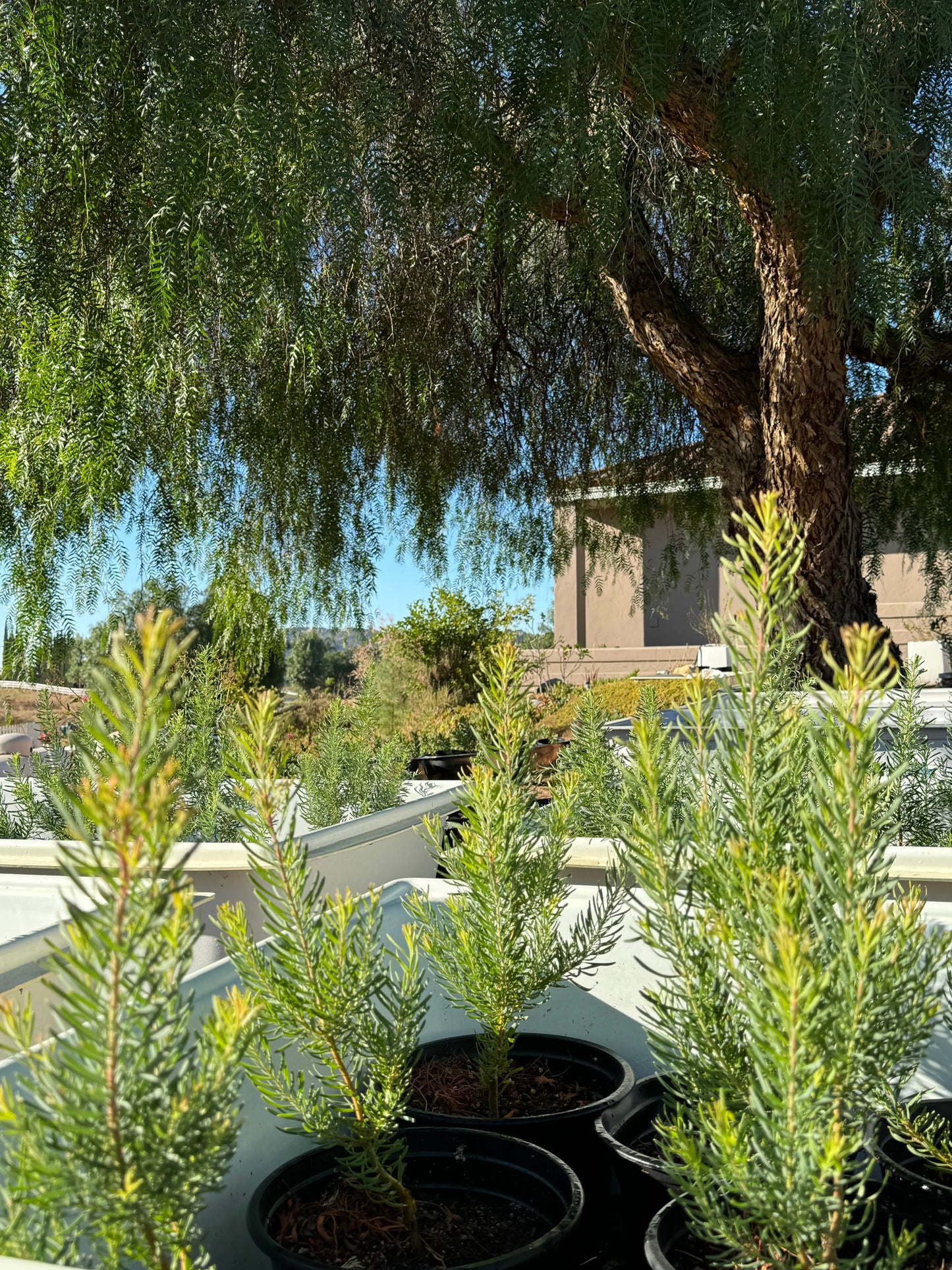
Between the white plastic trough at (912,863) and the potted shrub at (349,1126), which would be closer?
→ the potted shrub at (349,1126)

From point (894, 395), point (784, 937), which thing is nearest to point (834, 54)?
point (784, 937)

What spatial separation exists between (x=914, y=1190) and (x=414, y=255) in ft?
7.59

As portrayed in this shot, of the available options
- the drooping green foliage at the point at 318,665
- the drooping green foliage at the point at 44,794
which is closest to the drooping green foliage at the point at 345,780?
the drooping green foliage at the point at 44,794

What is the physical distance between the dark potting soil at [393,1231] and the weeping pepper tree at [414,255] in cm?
116

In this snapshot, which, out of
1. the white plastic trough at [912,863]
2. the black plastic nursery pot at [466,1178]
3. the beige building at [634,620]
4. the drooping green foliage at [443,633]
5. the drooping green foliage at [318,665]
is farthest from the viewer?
the drooping green foliage at [318,665]

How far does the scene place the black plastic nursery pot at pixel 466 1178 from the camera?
669 millimetres

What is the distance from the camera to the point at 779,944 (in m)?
0.42

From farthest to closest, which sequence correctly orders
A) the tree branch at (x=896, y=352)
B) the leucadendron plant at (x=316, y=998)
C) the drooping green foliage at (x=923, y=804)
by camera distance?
the tree branch at (x=896, y=352), the drooping green foliage at (x=923, y=804), the leucadendron plant at (x=316, y=998)

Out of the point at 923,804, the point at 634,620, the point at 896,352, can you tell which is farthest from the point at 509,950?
the point at 634,620

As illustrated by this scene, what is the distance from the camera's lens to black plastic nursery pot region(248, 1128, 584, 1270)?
0.67m

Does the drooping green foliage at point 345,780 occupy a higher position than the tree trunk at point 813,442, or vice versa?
the tree trunk at point 813,442

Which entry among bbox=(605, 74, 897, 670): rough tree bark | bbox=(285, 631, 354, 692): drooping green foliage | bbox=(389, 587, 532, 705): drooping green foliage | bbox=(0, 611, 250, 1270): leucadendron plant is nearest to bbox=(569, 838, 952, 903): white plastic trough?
bbox=(0, 611, 250, 1270): leucadendron plant

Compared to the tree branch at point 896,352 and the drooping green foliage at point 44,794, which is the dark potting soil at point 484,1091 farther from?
the tree branch at point 896,352

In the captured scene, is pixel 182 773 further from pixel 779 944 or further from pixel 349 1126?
pixel 779 944
